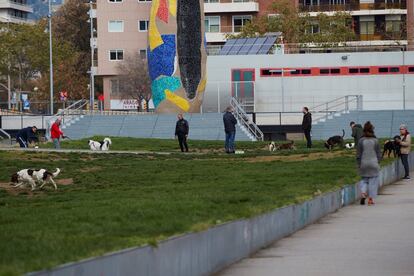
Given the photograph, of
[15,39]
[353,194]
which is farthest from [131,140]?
[15,39]

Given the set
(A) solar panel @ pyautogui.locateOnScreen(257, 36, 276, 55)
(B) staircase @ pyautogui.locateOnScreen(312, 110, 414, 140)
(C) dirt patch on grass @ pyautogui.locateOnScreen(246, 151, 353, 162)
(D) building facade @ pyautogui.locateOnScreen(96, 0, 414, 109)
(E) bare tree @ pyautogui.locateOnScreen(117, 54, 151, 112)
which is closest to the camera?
(C) dirt patch on grass @ pyautogui.locateOnScreen(246, 151, 353, 162)

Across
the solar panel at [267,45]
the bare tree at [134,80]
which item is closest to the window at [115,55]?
the bare tree at [134,80]

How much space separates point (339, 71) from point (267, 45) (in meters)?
5.28

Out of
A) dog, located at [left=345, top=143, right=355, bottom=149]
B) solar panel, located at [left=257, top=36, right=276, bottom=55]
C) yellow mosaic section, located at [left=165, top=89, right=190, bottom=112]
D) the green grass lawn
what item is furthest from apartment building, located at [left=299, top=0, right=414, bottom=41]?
the green grass lawn

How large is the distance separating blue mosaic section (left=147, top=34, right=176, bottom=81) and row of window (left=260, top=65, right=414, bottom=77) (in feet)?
35.1

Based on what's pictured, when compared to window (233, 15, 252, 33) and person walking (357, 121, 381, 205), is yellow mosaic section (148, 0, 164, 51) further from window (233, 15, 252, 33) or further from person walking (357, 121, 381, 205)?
window (233, 15, 252, 33)

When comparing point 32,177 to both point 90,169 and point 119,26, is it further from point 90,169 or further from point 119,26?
point 119,26

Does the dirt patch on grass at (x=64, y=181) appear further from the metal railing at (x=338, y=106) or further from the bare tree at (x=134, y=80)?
the bare tree at (x=134, y=80)

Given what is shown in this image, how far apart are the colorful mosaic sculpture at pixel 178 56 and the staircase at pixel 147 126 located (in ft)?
4.04

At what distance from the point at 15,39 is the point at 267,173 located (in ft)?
252

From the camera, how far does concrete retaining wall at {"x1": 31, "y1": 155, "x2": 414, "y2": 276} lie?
11312 mm

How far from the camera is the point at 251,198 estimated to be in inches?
829

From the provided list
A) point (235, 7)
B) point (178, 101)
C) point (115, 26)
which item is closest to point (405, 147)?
point (178, 101)

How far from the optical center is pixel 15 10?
541 feet
